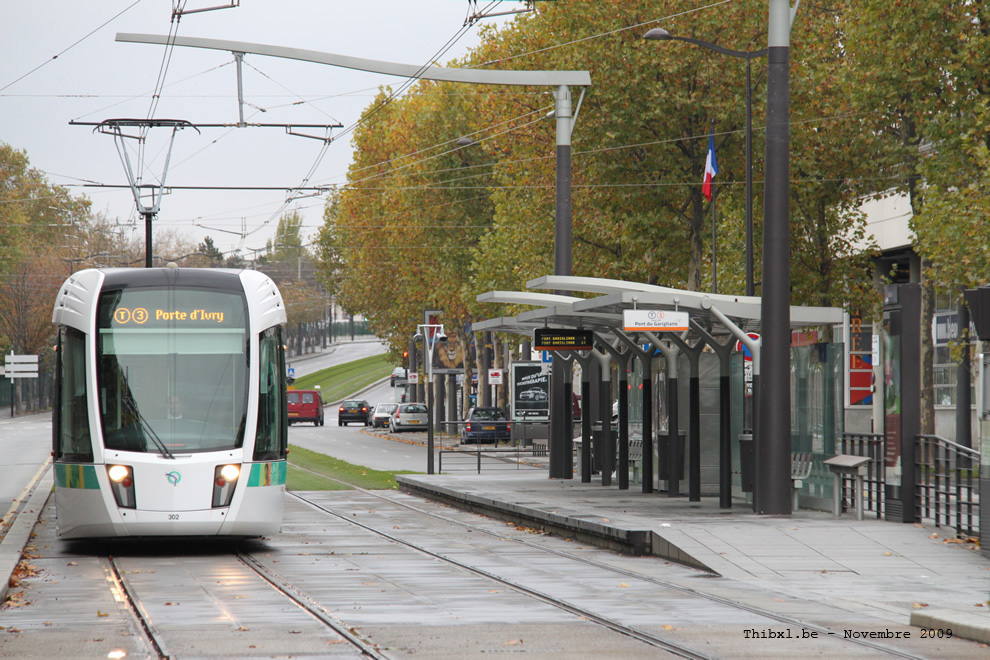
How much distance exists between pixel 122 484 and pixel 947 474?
29.7 ft

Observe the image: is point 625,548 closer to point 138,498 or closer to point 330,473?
point 138,498

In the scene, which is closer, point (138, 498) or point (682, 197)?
point (138, 498)

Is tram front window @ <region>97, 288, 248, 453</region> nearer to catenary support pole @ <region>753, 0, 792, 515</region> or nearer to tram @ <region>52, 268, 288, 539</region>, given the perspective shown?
tram @ <region>52, 268, 288, 539</region>

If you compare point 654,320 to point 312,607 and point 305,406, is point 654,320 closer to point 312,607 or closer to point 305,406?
point 312,607

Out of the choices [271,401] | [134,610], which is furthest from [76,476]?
[134,610]

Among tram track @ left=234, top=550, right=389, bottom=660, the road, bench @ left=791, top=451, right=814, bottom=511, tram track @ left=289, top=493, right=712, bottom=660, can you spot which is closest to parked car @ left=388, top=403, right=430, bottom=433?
bench @ left=791, top=451, right=814, bottom=511

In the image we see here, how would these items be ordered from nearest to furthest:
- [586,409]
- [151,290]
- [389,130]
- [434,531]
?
[151,290] < [434,531] < [586,409] < [389,130]

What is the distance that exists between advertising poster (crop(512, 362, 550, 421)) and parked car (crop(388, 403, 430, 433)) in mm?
15367

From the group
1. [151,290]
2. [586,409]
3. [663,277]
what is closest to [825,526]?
[151,290]

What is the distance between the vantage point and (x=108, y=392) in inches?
587

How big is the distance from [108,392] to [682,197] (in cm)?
2326

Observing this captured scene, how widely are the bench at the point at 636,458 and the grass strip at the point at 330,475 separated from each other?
5817 millimetres

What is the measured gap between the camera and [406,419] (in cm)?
6569

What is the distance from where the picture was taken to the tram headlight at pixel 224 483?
14766mm
